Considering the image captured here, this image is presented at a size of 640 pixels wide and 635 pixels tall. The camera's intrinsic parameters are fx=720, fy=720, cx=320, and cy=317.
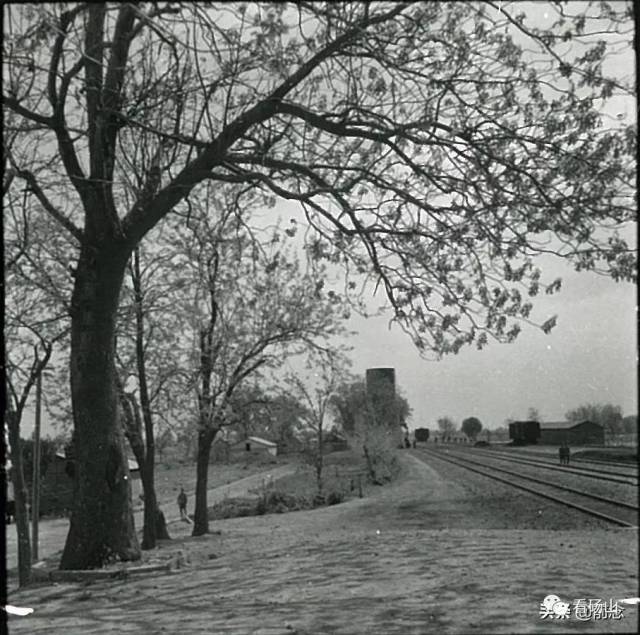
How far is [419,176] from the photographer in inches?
302

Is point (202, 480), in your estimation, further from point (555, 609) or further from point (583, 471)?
point (583, 471)

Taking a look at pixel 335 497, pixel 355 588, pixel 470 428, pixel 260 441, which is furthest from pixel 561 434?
pixel 355 588

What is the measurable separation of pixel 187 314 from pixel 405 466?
11.7m

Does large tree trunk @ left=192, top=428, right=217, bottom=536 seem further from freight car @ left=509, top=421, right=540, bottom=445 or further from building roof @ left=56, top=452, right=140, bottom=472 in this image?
freight car @ left=509, top=421, right=540, bottom=445

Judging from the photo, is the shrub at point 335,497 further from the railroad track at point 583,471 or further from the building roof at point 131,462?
the building roof at point 131,462

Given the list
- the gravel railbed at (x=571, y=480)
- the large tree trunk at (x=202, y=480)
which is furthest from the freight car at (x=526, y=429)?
the gravel railbed at (x=571, y=480)

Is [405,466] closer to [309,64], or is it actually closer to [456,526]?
[456,526]

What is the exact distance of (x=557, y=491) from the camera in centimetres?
2064

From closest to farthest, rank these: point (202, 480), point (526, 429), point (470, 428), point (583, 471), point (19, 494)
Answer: point (470, 428), point (526, 429), point (19, 494), point (202, 480), point (583, 471)

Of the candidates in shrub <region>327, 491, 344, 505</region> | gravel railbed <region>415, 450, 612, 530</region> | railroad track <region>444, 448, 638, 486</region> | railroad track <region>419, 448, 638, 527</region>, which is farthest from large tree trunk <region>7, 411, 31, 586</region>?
railroad track <region>444, 448, 638, 486</region>

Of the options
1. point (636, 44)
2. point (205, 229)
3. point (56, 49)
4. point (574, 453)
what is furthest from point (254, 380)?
point (574, 453)

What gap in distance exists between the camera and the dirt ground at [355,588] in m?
4.72

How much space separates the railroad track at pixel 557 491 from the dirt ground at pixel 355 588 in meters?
5.10

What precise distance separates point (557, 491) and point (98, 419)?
52.0 ft
